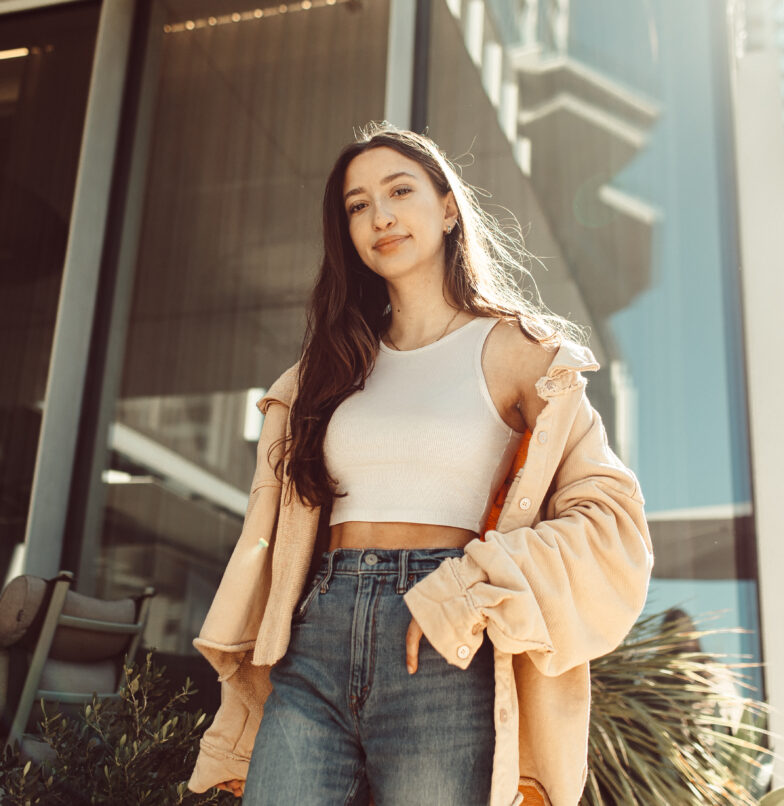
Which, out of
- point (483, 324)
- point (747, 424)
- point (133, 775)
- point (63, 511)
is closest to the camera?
point (483, 324)

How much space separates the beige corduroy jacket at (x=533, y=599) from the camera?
1.23 m

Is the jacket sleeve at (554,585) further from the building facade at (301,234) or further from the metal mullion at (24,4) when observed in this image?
the metal mullion at (24,4)

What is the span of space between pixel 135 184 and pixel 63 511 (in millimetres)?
1589

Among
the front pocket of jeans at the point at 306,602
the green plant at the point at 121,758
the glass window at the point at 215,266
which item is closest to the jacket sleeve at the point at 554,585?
the front pocket of jeans at the point at 306,602

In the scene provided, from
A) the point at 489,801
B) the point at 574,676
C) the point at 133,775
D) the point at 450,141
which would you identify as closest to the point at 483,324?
the point at 574,676

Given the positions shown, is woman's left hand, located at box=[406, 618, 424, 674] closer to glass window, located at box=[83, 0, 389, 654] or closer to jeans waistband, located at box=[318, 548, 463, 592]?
jeans waistband, located at box=[318, 548, 463, 592]

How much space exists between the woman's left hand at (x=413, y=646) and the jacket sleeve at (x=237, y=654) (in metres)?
0.36

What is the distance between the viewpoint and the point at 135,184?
445cm

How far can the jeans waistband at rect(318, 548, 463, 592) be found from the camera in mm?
1351

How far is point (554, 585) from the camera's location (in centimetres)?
126

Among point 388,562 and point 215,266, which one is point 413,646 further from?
point 215,266

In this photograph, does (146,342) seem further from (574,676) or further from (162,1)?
(574,676)

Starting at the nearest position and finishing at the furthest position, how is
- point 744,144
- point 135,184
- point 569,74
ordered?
point 744,144 < point 569,74 < point 135,184

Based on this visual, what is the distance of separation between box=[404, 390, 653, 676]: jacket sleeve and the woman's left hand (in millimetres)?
25
